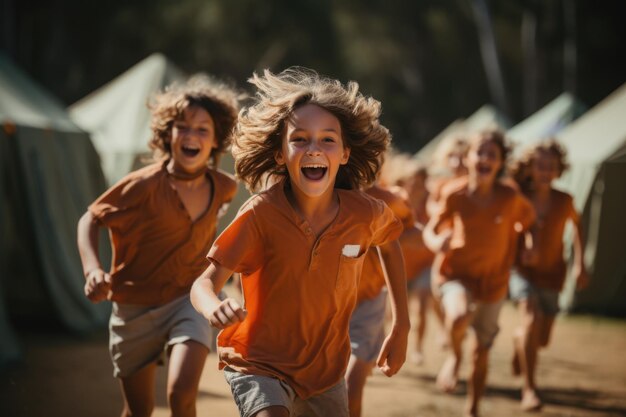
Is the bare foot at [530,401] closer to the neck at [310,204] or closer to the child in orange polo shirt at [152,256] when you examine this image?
the child in orange polo shirt at [152,256]

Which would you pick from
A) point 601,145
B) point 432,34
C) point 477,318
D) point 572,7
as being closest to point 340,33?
point 432,34

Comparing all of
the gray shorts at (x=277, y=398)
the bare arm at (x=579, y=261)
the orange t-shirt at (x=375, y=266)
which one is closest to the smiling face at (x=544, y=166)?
the bare arm at (x=579, y=261)

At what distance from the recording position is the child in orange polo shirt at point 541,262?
20.8 feet

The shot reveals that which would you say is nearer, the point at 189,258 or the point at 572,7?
the point at 189,258

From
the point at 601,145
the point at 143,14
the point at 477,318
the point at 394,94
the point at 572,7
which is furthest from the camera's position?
the point at 394,94

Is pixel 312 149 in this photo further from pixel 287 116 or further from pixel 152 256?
pixel 152 256

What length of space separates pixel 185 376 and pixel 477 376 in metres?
2.65

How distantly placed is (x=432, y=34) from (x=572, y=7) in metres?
8.58

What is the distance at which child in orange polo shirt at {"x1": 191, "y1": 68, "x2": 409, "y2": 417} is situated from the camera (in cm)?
288

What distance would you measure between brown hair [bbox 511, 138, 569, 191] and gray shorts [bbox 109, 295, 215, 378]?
384 cm

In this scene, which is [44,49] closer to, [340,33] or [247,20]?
[247,20]

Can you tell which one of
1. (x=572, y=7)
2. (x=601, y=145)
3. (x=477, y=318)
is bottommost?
(x=477, y=318)

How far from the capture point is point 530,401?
6.09 metres

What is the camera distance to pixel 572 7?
27.4 metres
